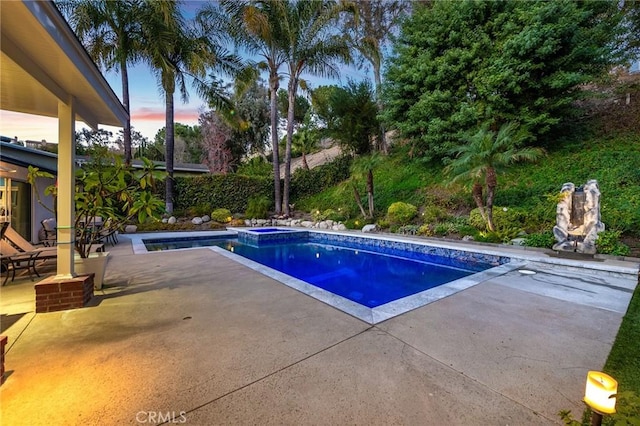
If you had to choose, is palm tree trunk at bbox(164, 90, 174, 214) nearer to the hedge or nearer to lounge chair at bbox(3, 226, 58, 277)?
the hedge

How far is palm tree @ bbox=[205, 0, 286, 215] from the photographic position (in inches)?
477

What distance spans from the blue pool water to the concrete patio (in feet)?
5.29

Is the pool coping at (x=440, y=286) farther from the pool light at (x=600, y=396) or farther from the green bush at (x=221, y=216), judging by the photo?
the green bush at (x=221, y=216)

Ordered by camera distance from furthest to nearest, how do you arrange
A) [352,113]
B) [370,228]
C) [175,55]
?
[352,113], [175,55], [370,228]

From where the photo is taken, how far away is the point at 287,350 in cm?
251

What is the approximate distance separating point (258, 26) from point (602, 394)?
48.0ft

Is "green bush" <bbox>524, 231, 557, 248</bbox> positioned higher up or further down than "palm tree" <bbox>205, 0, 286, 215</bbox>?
further down

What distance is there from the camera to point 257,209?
1509 cm

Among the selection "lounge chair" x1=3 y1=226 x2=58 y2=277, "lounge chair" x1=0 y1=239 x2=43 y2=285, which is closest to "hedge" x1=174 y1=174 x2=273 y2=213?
"lounge chair" x1=3 y1=226 x2=58 y2=277

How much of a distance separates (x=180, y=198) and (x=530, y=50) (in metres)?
16.6

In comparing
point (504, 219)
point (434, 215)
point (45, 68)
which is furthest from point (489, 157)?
point (45, 68)

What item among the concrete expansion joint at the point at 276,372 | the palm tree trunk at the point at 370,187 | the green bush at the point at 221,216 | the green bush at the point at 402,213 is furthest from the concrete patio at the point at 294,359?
the green bush at the point at 221,216

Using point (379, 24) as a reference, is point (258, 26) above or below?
below

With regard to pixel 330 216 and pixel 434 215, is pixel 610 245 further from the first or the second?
pixel 330 216
